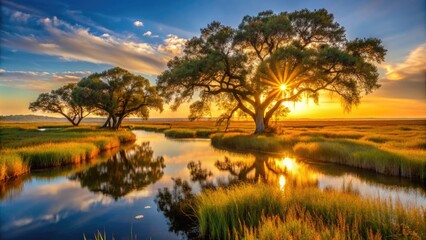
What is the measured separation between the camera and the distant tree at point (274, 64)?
28.3 m

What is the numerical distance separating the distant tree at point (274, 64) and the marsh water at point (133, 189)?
421 inches

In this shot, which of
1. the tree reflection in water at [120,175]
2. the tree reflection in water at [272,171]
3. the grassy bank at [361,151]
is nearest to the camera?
the tree reflection in water at [120,175]

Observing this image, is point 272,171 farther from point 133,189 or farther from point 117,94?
point 117,94

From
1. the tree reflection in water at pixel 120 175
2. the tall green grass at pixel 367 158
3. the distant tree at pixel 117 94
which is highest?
the distant tree at pixel 117 94

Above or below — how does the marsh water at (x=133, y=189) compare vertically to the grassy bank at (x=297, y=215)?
below

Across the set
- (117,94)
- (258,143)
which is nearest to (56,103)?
(117,94)

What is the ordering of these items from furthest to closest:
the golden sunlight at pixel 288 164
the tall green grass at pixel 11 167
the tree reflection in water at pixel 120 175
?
the golden sunlight at pixel 288 164, the tall green grass at pixel 11 167, the tree reflection in water at pixel 120 175

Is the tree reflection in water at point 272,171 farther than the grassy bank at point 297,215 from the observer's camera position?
Yes

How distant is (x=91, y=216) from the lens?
421 inches

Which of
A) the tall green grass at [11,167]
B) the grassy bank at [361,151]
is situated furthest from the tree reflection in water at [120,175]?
the grassy bank at [361,151]

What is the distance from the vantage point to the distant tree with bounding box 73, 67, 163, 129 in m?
54.7

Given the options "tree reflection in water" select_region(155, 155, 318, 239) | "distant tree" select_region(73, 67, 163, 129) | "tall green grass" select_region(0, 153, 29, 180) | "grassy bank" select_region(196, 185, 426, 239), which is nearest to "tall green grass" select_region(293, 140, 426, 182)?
"tree reflection in water" select_region(155, 155, 318, 239)

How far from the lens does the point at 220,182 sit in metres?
15.8

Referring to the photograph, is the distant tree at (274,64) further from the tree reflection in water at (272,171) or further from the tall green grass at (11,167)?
the tall green grass at (11,167)
